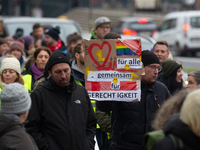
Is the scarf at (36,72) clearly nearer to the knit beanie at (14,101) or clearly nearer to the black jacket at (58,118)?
the black jacket at (58,118)

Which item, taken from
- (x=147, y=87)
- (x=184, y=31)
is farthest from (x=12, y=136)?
(x=184, y=31)

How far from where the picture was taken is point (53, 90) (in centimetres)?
421

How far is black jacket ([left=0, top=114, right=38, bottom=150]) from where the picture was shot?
3.06 metres

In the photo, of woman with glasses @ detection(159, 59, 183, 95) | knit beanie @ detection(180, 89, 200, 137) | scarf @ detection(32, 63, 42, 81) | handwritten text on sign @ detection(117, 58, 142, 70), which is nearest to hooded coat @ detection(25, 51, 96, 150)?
handwritten text on sign @ detection(117, 58, 142, 70)

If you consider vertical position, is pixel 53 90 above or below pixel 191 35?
above

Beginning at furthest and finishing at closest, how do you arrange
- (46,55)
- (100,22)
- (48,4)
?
(48,4) → (100,22) → (46,55)

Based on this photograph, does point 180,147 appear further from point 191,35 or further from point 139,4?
point 139,4

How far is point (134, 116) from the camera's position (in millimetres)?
4527

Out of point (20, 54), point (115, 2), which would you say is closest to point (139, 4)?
point (115, 2)

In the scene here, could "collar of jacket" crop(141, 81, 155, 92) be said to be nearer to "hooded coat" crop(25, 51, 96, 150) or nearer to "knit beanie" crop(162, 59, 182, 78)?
"hooded coat" crop(25, 51, 96, 150)

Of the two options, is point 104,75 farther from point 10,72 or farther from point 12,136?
point 12,136

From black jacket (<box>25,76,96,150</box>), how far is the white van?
1819 cm

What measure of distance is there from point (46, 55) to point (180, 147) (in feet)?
14.5

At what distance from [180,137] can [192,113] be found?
17 centimetres
